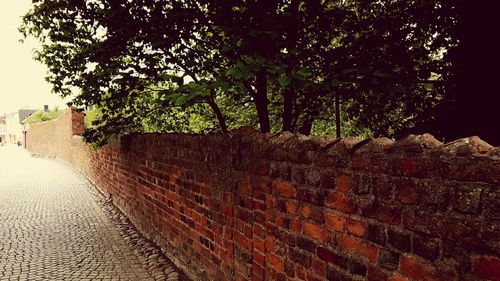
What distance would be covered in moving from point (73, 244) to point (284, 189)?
16.7 feet

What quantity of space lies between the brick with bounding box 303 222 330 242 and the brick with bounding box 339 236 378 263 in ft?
0.40

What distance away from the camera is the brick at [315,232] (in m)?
2.17

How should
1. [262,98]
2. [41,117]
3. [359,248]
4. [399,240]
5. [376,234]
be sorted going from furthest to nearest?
1. [41,117]
2. [262,98]
3. [359,248]
4. [376,234]
5. [399,240]

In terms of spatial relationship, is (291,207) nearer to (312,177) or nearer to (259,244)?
(312,177)

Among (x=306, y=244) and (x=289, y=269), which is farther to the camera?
(x=289, y=269)

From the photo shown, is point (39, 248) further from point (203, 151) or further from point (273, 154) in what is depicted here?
point (273, 154)

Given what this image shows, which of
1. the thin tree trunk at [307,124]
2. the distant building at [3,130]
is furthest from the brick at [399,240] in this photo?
the distant building at [3,130]

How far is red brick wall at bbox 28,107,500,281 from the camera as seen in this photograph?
4.57 ft

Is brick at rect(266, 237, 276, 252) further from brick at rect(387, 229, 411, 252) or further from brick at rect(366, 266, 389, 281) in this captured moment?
brick at rect(387, 229, 411, 252)

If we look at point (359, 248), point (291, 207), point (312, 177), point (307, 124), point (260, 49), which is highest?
point (260, 49)

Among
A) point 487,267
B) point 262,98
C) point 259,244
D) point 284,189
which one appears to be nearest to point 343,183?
point 284,189

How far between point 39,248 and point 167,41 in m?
4.13

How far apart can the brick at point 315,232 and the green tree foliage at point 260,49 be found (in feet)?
5.04

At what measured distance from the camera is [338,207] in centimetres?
205
